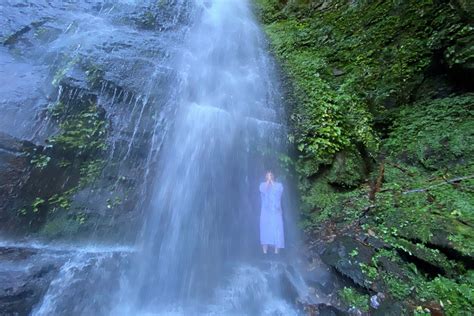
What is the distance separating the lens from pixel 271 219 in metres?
5.52

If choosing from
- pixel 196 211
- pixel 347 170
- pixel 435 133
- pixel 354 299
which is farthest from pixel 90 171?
pixel 435 133

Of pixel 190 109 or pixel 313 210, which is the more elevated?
pixel 190 109

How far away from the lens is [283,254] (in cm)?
573

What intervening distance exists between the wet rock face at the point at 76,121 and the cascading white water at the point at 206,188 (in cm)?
46

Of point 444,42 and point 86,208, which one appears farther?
point 444,42

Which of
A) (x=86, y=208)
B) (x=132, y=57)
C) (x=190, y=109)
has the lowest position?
(x=86, y=208)

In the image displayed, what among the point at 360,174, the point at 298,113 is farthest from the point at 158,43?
the point at 360,174

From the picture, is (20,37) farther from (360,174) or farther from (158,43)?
(360,174)

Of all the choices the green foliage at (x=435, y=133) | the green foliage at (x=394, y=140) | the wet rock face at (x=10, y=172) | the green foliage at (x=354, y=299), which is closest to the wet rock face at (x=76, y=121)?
the wet rock face at (x=10, y=172)

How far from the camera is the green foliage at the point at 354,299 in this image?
13.1 ft

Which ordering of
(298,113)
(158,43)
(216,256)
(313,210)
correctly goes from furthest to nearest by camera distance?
(158,43), (298,113), (313,210), (216,256)

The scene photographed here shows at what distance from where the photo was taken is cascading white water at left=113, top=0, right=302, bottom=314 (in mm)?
4914

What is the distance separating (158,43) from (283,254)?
627cm

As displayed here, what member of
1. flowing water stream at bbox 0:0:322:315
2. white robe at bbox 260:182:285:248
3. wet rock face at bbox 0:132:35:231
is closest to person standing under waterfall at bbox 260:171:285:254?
white robe at bbox 260:182:285:248
